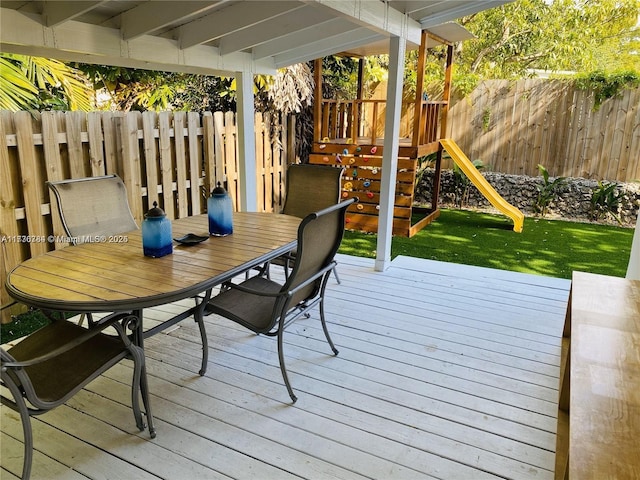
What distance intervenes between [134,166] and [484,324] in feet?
10.4

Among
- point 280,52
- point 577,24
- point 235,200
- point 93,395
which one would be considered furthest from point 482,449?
point 577,24

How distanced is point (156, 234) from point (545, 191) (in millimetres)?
6496

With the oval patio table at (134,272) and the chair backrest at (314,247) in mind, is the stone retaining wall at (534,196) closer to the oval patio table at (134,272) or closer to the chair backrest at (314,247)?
the oval patio table at (134,272)

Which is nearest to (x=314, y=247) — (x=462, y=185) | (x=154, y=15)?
(x=154, y=15)

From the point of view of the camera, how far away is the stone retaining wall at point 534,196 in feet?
22.2

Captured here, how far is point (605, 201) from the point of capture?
6805 mm

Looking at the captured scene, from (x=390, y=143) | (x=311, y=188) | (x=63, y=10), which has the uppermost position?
(x=63, y=10)

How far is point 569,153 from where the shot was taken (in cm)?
730

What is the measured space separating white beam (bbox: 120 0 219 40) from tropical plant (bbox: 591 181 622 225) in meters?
6.25

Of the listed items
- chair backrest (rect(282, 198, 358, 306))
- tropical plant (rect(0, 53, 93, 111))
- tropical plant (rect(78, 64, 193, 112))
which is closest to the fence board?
tropical plant (rect(0, 53, 93, 111))

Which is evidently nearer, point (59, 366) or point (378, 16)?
point (59, 366)

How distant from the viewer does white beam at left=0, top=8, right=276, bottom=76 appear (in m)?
2.62

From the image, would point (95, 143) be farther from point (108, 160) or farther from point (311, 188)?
point (311, 188)

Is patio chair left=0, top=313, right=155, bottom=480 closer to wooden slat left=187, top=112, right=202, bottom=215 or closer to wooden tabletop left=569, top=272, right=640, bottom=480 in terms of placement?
wooden tabletop left=569, top=272, right=640, bottom=480
